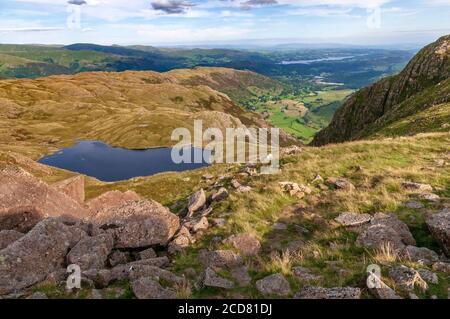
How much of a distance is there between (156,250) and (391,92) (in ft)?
370

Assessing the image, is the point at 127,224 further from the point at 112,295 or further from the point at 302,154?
the point at 302,154

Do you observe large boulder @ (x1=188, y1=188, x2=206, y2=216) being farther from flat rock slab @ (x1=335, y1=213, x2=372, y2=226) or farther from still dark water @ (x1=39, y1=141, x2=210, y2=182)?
still dark water @ (x1=39, y1=141, x2=210, y2=182)

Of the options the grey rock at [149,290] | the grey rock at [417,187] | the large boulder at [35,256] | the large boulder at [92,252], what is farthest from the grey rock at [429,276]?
the large boulder at [35,256]

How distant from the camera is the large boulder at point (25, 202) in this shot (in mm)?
20891

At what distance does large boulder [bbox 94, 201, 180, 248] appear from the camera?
58.3ft

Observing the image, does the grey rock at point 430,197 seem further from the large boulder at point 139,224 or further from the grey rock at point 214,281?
the large boulder at point 139,224

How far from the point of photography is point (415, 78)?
108 metres

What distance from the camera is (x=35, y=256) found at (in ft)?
50.6

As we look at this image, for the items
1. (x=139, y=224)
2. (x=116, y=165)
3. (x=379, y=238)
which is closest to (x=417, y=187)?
(x=379, y=238)

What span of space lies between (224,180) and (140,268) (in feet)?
61.8

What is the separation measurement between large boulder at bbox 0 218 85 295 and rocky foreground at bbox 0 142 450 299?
4cm

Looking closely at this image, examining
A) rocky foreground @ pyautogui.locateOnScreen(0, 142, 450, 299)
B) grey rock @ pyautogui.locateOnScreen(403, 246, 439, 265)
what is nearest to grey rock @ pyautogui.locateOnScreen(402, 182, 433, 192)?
rocky foreground @ pyautogui.locateOnScreen(0, 142, 450, 299)
